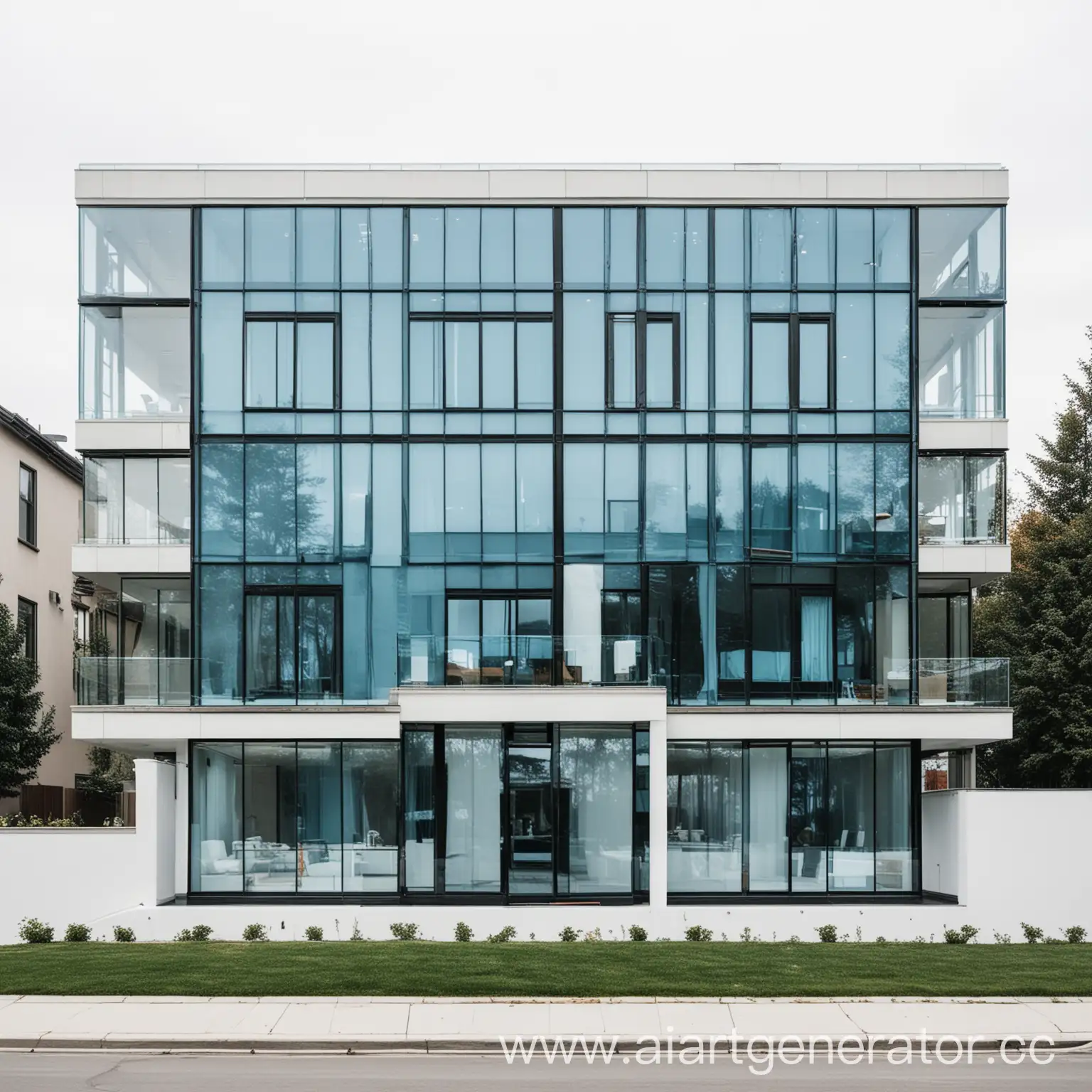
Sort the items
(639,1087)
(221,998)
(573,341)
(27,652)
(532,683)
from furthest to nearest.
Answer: (27,652) → (573,341) → (532,683) → (221,998) → (639,1087)

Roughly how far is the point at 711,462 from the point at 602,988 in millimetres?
14722

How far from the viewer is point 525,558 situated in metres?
31.3

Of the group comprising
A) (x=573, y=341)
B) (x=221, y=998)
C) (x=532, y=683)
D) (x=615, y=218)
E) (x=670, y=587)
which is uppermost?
(x=615, y=218)

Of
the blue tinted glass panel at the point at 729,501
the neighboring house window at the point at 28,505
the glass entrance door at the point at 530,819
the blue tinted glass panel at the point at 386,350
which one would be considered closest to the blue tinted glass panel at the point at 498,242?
the blue tinted glass panel at the point at 386,350

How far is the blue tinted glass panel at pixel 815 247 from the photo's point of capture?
31906mm

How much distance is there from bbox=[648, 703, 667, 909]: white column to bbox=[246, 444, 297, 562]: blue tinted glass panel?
352 inches

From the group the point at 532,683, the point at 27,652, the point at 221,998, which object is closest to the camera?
the point at 221,998

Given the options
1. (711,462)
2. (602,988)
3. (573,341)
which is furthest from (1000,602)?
(602,988)

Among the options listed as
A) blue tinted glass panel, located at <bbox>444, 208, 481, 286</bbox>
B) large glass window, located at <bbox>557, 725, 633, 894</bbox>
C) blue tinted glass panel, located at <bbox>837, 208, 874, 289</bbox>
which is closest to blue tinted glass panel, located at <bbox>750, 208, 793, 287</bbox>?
blue tinted glass panel, located at <bbox>837, 208, 874, 289</bbox>

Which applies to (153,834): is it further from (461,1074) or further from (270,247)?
(461,1074)

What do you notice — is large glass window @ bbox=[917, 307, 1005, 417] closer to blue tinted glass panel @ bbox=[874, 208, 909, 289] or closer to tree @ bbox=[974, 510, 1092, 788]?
blue tinted glass panel @ bbox=[874, 208, 909, 289]

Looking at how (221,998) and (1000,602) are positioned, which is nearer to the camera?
(221,998)

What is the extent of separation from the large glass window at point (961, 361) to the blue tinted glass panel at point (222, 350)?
15.3 metres

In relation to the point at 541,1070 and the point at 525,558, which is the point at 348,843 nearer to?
the point at 525,558
